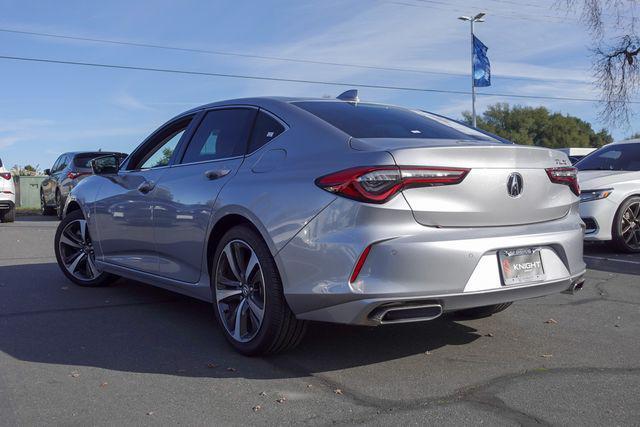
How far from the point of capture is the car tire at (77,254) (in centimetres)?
653

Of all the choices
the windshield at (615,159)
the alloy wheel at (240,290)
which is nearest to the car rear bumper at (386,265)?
the alloy wheel at (240,290)

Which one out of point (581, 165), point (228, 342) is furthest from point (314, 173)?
point (581, 165)

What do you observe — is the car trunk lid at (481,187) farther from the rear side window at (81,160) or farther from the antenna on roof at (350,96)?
the rear side window at (81,160)

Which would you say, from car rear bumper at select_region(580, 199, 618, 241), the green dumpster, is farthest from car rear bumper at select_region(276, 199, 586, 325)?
the green dumpster

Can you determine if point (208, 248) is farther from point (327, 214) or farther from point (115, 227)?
point (115, 227)

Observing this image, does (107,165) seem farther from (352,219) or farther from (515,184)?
(515,184)

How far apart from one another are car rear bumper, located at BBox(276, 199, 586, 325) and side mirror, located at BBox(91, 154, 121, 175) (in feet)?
9.33

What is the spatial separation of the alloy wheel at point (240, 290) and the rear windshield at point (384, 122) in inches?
37.7

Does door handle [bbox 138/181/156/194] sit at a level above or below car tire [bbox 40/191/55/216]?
above

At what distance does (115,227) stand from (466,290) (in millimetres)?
3323

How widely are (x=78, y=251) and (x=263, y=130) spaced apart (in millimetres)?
3161

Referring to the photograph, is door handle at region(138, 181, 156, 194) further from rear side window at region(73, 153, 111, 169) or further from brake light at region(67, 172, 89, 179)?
rear side window at region(73, 153, 111, 169)

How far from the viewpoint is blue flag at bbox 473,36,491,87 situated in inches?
1207

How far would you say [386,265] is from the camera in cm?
345
